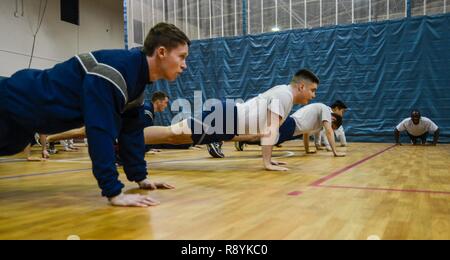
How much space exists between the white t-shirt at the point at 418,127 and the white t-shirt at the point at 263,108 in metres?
4.81

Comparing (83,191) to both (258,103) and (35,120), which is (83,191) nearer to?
(35,120)

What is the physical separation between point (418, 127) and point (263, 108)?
5.19 metres

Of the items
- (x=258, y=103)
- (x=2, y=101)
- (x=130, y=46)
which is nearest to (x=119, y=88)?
(x=2, y=101)

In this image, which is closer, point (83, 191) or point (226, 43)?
point (83, 191)

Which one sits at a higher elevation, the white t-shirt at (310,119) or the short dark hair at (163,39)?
the short dark hair at (163,39)

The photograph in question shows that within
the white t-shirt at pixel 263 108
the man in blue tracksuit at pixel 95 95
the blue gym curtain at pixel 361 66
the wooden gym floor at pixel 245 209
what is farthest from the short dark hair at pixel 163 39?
the blue gym curtain at pixel 361 66

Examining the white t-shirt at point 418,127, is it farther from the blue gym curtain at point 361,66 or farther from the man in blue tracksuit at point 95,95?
the man in blue tracksuit at point 95,95

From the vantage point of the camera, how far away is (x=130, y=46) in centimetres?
1041

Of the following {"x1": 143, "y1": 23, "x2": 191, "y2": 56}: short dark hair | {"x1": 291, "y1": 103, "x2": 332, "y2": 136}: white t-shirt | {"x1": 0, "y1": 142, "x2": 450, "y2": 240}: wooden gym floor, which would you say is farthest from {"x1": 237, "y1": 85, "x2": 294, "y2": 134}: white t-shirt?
{"x1": 143, "y1": 23, "x2": 191, "y2": 56}: short dark hair

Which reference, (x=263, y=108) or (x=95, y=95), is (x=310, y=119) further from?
(x=95, y=95)

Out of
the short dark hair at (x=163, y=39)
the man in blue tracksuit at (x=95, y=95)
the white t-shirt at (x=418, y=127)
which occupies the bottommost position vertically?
the white t-shirt at (x=418, y=127)

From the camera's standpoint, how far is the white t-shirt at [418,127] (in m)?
7.45

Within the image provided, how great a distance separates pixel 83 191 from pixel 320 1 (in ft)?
25.3

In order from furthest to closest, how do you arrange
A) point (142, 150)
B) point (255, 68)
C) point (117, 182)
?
1. point (255, 68)
2. point (142, 150)
3. point (117, 182)
